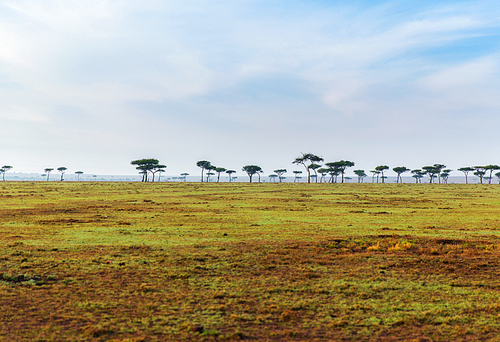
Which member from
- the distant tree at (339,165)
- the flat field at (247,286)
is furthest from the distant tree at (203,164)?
the flat field at (247,286)

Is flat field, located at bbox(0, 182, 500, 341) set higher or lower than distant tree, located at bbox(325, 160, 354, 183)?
lower

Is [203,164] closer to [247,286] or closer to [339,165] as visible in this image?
[339,165]

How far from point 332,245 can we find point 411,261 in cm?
426

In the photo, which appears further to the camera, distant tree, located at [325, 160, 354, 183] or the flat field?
distant tree, located at [325, 160, 354, 183]

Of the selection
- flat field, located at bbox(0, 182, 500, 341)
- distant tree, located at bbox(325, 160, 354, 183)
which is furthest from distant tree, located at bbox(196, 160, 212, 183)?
flat field, located at bbox(0, 182, 500, 341)

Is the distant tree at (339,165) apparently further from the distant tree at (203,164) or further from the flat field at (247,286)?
the flat field at (247,286)

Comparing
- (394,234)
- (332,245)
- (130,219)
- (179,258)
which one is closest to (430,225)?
(394,234)

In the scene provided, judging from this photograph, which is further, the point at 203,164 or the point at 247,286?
the point at 203,164

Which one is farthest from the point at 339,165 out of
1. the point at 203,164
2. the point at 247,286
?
the point at 247,286

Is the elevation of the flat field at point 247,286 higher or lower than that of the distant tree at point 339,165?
lower

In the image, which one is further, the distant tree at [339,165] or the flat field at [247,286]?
the distant tree at [339,165]

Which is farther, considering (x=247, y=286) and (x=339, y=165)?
(x=339, y=165)

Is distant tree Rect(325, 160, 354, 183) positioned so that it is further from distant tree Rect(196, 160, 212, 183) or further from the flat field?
the flat field

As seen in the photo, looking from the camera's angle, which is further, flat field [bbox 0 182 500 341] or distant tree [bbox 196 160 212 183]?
distant tree [bbox 196 160 212 183]
